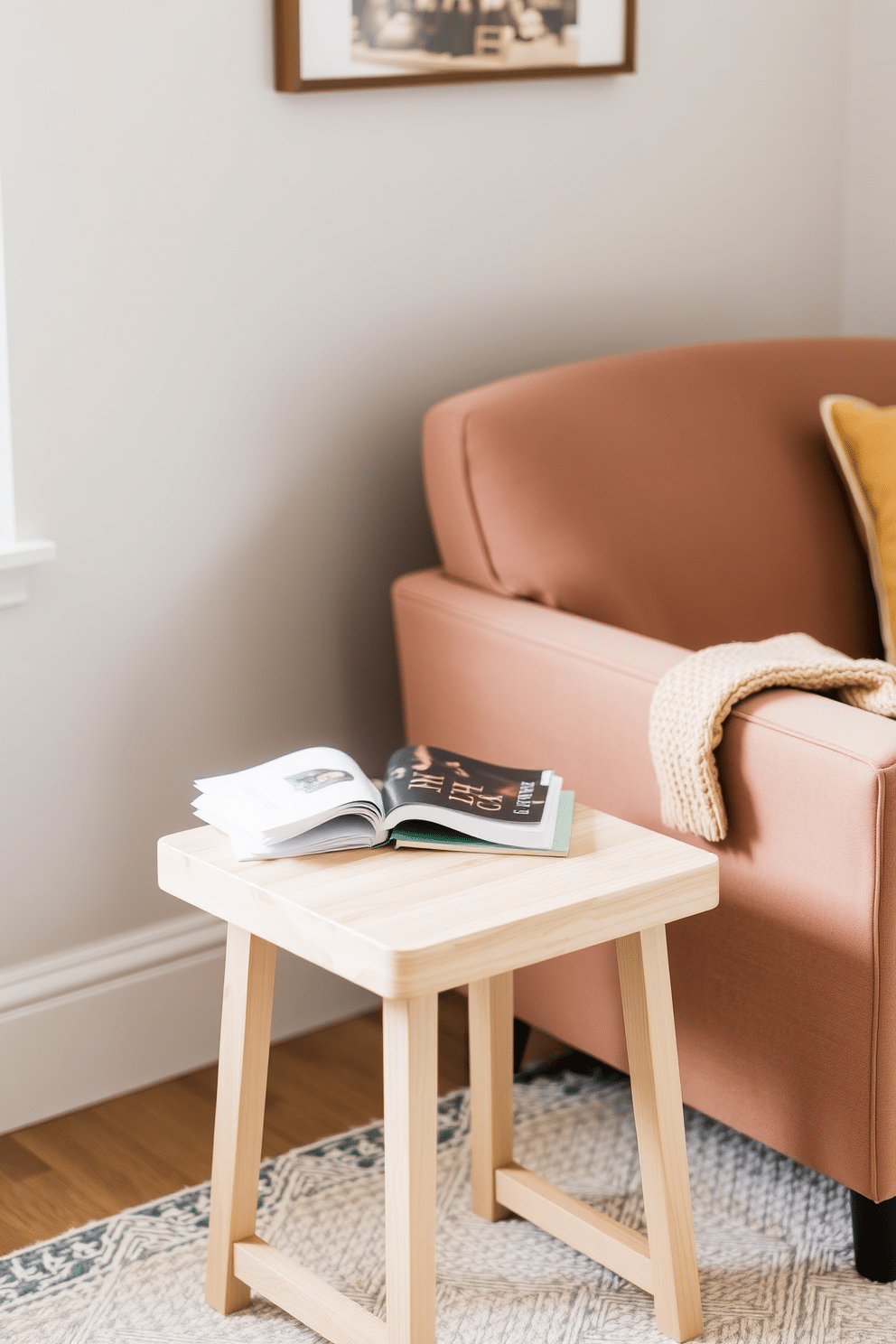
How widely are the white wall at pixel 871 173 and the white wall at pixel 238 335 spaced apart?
242 mm

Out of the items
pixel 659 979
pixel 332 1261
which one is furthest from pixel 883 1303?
pixel 332 1261

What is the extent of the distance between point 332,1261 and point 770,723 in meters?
0.74

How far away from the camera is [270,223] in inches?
76.4

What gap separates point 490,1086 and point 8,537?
0.83 m

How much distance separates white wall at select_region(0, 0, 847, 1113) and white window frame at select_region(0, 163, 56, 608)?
0.05 ft

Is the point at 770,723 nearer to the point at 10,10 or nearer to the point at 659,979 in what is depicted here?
the point at 659,979

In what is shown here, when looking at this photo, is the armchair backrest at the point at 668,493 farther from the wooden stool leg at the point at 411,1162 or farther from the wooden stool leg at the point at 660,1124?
the wooden stool leg at the point at 411,1162

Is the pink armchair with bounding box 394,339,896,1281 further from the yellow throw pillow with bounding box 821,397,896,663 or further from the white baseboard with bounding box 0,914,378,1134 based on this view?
the white baseboard with bounding box 0,914,378,1134

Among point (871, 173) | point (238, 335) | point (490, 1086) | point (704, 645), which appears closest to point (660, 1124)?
point (490, 1086)

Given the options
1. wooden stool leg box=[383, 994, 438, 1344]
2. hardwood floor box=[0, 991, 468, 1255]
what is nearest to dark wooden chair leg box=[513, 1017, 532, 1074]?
hardwood floor box=[0, 991, 468, 1255]

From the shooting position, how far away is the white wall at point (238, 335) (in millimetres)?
1799

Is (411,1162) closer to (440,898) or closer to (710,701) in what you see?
(440,898)

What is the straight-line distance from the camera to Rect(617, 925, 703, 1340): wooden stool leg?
1.48m

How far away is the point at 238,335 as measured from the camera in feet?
6.39
